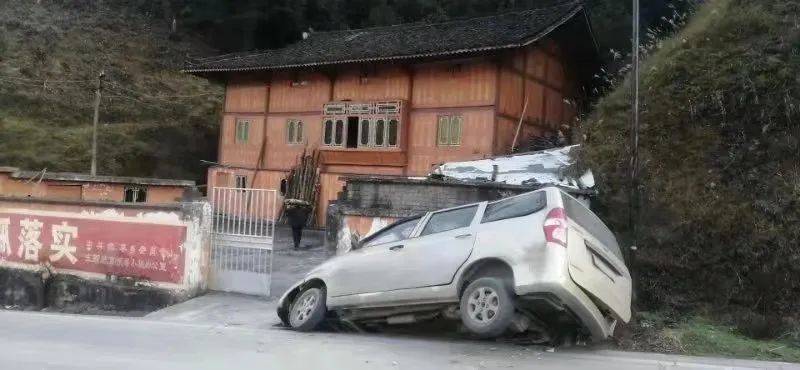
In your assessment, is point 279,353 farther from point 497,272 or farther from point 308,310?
point 497,272

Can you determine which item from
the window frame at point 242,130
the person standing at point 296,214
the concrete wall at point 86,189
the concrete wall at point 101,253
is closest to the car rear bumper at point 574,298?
the concrete wall at point 101,253

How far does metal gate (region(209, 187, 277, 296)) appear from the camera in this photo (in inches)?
422

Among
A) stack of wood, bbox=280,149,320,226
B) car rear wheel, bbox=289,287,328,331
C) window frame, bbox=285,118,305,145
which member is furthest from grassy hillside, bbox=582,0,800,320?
window frame, bbox=285,118,305,145

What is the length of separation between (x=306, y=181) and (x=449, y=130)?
5047 millimetres

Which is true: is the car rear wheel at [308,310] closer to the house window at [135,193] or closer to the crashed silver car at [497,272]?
the crashed silver car at [497,272]

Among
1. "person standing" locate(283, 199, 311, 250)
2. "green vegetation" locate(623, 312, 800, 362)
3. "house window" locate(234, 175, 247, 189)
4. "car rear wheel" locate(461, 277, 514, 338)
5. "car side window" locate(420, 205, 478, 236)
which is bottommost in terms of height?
"green vegetation" locate(623, 312, 800, 362)

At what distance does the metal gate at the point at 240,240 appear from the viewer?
10.7 m

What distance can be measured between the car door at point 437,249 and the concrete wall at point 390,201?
323cm

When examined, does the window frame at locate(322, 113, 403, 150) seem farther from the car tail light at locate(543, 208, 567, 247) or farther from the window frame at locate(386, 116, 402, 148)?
the car tail light at locate(543, 208, 567, 247)

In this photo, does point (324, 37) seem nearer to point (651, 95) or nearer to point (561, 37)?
point (561, 37)

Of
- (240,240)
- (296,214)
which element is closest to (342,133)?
(296,214)

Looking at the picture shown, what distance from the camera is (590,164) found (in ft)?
40.2

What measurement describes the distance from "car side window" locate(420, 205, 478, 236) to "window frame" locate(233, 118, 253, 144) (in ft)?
55.8

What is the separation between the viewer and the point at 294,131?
22.2 metres
